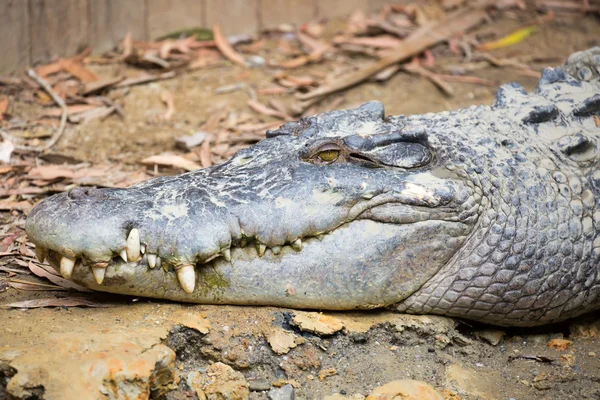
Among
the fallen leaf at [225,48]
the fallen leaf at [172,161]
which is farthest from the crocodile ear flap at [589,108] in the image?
the fallen leaf at [225,48]

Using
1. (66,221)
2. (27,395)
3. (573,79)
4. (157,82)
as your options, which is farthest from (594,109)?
(157,82)

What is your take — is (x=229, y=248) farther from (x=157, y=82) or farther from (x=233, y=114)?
(x=157, y=82)

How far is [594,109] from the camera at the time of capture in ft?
12.1

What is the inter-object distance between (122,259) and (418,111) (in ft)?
10.5

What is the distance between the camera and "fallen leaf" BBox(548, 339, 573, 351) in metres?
3.38

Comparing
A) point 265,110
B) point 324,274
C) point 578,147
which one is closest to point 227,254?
point 324,274

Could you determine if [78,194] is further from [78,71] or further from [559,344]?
[78,71]

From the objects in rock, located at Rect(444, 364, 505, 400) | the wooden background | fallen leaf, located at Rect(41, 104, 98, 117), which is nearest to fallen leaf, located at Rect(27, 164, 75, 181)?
fallen leaf, located at Rect(41, 104, 98, 117)

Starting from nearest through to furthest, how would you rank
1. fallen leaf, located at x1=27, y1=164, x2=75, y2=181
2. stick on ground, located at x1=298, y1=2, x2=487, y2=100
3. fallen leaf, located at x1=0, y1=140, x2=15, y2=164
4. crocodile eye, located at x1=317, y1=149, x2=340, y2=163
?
crocodile eye, located at x1=317, y1=149, x2=340, y2=163 → fallen leaf, located at x1=27, y1=164, x2=75, y2=181 → fallen leaf, located at x1=0, y1=140, x2=15, y2=164 → stick on ground, located at x1=298, y1=2, x2=487, y2=100

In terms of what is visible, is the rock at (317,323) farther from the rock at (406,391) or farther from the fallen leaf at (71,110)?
the fallen leaf at (71,110)

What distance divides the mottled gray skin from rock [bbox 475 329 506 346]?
0.33 feet

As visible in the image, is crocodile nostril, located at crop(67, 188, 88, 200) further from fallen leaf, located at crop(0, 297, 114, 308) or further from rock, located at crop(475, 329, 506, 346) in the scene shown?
rock, located at crop(475, 329, 506, 346)

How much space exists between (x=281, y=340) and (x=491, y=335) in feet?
3.53

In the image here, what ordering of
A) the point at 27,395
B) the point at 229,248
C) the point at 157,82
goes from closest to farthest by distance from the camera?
the point at 27,395, the point at 229,248, the point at 157,82
